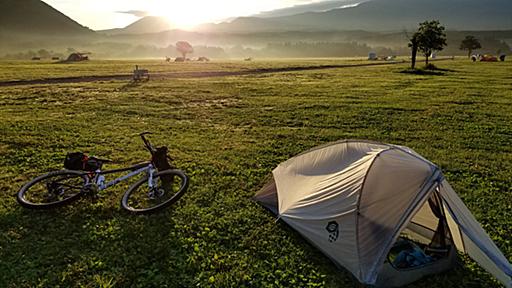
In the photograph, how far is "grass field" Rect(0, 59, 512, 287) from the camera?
6.29 m

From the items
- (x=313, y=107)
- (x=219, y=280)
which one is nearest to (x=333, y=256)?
(x=219, y=280)

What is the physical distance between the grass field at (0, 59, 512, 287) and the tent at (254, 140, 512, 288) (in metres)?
0.35

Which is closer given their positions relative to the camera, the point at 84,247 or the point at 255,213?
the point at 84,247

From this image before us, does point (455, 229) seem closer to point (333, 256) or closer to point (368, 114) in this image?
point (333, 256)

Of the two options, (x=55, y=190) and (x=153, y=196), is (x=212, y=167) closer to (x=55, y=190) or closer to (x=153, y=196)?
(x=153, y=196)

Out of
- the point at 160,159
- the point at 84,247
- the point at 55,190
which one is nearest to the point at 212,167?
the point at 160,159

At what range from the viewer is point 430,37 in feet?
160

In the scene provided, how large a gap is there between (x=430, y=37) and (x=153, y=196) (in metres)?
50.0

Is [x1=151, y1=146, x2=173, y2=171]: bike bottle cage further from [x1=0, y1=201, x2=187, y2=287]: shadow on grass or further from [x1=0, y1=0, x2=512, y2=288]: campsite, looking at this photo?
[x1=0, y1=201, x2=187, y2=287]: shadow on grass

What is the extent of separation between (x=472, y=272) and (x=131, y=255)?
5971 millimetres

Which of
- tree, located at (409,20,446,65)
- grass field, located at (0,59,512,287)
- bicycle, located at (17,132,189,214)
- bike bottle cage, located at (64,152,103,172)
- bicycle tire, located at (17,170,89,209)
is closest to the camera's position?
grass field, located at (0,59,512,287)

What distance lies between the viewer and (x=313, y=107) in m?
20.8

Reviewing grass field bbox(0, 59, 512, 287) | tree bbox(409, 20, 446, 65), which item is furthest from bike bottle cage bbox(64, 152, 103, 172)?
tree bbox(409, 20, 446, 65)

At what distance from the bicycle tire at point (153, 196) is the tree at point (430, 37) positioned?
162 feet
